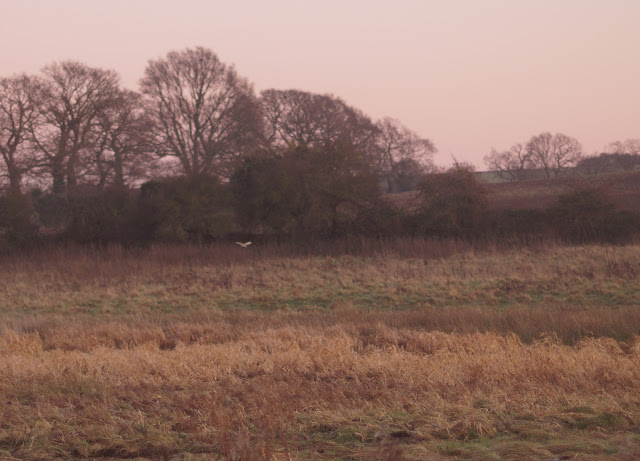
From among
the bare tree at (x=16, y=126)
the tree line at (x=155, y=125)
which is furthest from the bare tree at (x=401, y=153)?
the bare tree at (x=16, y=126)

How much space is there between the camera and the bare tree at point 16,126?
34.6 metres

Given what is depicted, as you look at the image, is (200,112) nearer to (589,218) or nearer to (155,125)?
(155,125)

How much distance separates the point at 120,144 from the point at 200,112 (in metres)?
7.02

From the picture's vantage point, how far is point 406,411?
6680 mm

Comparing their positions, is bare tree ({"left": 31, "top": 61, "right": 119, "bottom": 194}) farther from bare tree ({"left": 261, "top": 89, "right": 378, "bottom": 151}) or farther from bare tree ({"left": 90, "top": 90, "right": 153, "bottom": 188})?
bare tree ({"left": 261, "top": 89, "right": 378, "bottom": 151})

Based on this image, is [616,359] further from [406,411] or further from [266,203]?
[266,203]

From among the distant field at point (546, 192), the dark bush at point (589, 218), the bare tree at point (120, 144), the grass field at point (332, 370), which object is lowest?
the grass field at point (332, 370)

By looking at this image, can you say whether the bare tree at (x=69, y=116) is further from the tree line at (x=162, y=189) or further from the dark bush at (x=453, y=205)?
the dark bush at (x=453, y=205)

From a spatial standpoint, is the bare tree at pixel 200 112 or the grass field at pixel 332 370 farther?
the bare tree at pixel 200 112

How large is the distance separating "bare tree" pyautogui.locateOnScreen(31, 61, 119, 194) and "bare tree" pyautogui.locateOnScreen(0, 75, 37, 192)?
508mm

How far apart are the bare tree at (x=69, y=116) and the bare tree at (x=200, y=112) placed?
16.9ft

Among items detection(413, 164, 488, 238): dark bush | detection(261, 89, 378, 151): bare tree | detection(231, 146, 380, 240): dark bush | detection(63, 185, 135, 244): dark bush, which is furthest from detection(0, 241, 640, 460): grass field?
detection(261, 89, 378, 151): bare tree

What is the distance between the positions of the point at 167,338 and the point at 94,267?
15.3 metres

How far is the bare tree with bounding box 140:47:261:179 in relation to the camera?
42312 millimetres
